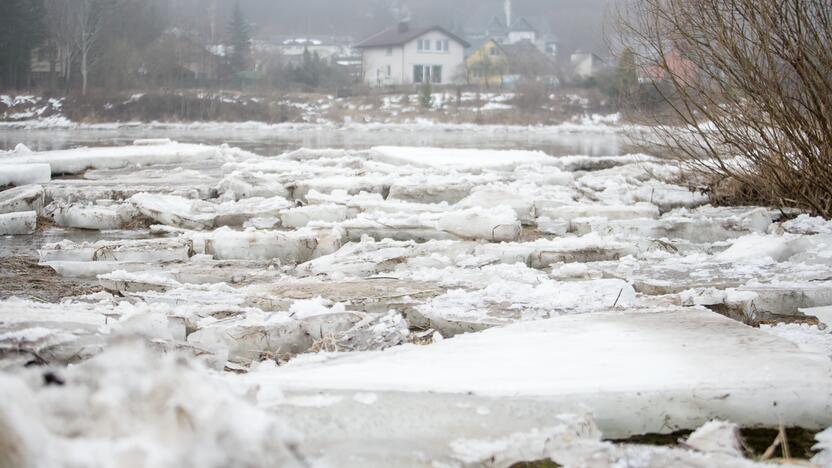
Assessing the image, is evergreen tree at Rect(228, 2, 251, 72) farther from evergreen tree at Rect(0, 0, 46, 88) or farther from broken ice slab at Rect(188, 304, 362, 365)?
broken ice slab at Rect(188, 304, 362, 365)

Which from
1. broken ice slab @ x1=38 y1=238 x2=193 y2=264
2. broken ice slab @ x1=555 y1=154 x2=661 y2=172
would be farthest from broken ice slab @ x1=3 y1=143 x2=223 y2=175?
broken ice slab @ x1=555 y1=154 x2=661 y2=172

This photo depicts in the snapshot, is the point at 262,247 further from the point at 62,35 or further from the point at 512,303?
the point at 62,35

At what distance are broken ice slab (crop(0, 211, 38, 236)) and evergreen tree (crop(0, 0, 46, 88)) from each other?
28230 millimetres

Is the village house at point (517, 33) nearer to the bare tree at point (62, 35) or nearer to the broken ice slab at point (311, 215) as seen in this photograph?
the bare tree at point (62, 35)

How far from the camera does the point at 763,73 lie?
5078 millimetres

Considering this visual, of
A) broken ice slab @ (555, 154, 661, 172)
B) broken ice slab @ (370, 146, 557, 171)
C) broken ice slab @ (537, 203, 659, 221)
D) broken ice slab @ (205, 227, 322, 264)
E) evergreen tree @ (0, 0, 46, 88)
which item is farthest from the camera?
evergreen tree @ (0, 0, 46, 88)

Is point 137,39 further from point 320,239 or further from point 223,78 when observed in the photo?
point 320,239

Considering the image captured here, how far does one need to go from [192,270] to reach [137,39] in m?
45.3

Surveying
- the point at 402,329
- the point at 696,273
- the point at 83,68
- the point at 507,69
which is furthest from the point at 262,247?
the point at 507,69

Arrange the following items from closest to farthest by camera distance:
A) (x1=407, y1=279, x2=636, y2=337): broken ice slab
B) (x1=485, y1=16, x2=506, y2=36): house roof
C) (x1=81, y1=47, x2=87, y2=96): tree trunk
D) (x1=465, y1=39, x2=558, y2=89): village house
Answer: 1. (x1=407, y1=279, x2=636, y2=337): broken ice slab
2. (x1=81, y1=47, x2=87, y2=96): tree trunk
3. (x1=465, y1=39, x2=558, y2=89): village house
4. (x1=485, y1=16, x2=506, y2=36): house roof

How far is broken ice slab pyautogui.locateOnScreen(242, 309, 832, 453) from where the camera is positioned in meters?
1.80

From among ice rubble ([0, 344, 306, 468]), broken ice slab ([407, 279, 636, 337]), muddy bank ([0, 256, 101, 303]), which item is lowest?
muddy bank ([0, 256, 101, 303])

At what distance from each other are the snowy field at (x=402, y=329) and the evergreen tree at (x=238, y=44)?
1753 inches

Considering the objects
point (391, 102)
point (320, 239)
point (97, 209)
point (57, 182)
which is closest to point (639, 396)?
point (320, 239)
